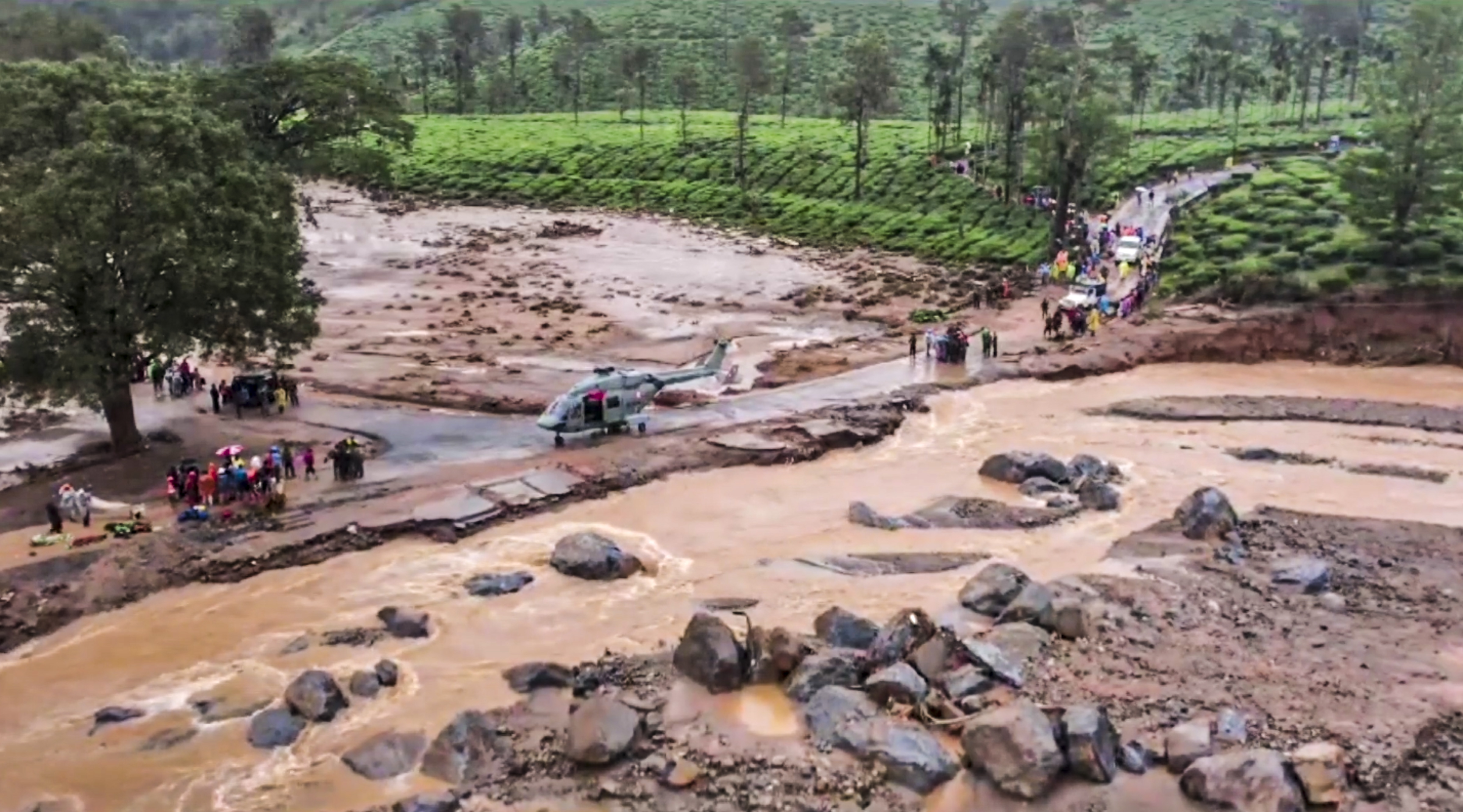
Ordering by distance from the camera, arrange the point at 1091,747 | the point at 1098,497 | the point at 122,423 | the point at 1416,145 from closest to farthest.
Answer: the point at 1091,747
the point at 1098,497
the point at 122,423
the point at 1416,145

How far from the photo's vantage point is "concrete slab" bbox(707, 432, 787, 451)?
39031mm

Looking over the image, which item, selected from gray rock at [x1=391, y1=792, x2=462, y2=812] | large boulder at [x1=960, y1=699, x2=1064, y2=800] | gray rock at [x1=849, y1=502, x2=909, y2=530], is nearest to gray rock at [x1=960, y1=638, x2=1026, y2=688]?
large boulder at [x1=960, y1=699, x2=1064, y2=800]

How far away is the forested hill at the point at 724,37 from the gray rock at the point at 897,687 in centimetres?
10972

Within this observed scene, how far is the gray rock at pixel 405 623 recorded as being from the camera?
26.8m

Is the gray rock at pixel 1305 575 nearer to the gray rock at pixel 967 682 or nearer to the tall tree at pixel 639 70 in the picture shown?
the gray rock at pixel 967 682

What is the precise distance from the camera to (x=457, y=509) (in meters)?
33.2

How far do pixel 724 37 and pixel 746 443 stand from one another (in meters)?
124

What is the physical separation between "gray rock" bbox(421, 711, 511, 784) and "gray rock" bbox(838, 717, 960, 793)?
599 cm

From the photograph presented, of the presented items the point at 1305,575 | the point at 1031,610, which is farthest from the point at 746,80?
the point at 1031,610

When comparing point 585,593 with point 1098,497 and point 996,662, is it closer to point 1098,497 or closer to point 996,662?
point 996,662

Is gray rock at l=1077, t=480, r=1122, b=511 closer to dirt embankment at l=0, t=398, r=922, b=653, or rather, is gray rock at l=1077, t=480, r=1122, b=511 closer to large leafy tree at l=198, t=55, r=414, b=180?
dirt embankment at l=0, t=398, r=922, b=653

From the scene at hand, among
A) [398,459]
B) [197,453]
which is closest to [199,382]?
[197,453]

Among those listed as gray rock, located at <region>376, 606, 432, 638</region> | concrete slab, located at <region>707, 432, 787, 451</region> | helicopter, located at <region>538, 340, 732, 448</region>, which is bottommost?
gray rock, located at <region>376, 606, 432, 638</region>

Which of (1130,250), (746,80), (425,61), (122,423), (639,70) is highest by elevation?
(425,61)
